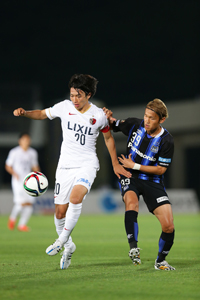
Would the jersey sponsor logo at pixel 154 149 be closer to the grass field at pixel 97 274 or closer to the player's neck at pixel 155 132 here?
the player's neck at pixel 155 132

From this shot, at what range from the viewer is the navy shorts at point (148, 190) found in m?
6.19

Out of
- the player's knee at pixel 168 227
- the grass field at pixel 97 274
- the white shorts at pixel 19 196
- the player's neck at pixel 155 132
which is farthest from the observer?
the white shorts at pixel 19 196

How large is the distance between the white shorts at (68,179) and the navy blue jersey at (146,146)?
602 mm

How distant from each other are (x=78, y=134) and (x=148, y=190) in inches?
44.3

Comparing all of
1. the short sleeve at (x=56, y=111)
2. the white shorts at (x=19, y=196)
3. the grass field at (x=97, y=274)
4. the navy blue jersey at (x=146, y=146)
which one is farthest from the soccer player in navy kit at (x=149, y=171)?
the white shorts at (x=19, y=196)

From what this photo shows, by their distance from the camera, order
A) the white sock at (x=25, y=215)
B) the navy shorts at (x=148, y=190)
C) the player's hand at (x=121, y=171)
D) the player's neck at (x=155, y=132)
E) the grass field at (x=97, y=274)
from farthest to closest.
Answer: the white sock at (x=25, y=215) < the player's hand at (x=121, y=171) < the player's neck at (x=155, y=132) < the navy shorts at (x=148, y=190) < the grass field at (x=97, y=274)

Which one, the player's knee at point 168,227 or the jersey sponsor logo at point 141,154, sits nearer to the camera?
the player's knee at point 168,227

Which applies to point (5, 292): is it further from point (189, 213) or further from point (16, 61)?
point (16, 61)

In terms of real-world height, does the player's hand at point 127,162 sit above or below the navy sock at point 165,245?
above

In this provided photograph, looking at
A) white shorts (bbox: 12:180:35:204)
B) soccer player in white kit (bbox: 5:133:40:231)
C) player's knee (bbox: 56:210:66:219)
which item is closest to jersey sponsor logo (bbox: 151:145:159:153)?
player's knee (bbox: 56:210:66:219)

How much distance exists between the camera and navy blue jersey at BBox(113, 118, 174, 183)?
6.21 metres

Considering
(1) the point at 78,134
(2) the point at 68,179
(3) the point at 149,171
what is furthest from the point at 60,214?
(3) the point at 149,171

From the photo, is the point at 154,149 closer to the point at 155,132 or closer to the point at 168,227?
the point at 155,132

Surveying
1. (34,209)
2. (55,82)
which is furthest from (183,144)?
(34,209)
